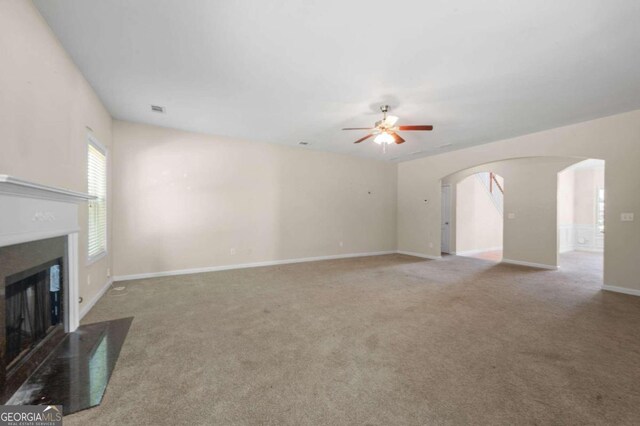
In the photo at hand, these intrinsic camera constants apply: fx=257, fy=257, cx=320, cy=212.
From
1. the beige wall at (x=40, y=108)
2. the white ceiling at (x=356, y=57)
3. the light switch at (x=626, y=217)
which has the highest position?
the white ceiling at (x=356, y=57)

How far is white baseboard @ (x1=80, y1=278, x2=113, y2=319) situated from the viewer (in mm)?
3060

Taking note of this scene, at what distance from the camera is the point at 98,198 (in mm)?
3686

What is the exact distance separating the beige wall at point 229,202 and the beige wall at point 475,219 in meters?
2.49

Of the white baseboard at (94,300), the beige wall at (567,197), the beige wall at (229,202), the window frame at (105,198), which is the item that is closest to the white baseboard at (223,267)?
the beige wall at (229,202)

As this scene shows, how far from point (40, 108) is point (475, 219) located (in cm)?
962

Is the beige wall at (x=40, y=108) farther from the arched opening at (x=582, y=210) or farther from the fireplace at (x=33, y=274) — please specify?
the arched opening at (x=582, y=210)

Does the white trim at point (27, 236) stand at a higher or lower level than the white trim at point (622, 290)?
higher

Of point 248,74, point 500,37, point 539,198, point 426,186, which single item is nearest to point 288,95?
point 248,74

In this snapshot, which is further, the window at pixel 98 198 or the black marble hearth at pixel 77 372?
the window at pixel 98 198

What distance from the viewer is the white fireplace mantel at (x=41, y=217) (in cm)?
158

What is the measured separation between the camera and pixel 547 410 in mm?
1634

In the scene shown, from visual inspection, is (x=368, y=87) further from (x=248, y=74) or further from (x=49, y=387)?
(x=49, y=387)

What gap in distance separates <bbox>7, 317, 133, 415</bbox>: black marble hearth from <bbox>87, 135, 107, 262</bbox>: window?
4.27 ft

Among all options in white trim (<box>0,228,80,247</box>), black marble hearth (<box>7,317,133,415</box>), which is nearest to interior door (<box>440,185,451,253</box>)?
black marble hearth (<box>7,317,133,415</box>)
